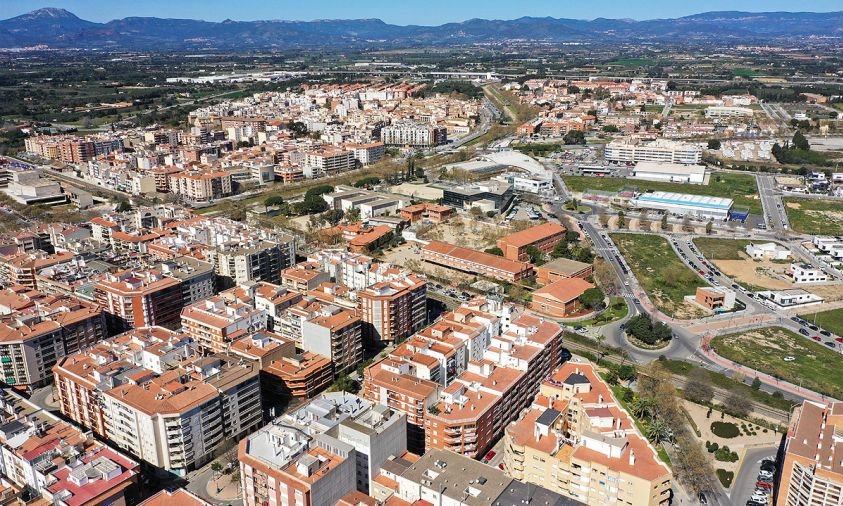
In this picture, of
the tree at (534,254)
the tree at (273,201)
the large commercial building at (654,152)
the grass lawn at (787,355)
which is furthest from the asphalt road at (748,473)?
the large commercial building at (654,152)

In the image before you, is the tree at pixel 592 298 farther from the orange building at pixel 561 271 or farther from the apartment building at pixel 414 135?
the apartment building at pixel 414 135

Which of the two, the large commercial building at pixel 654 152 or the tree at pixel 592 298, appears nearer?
the tree at pixel 592 298

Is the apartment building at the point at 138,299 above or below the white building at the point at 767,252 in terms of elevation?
above

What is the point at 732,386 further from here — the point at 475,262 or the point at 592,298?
the point at 475,262

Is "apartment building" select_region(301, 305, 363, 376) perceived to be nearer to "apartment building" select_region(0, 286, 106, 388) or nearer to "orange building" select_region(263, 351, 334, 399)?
"orange building" select_region(263, 351, 334, 399)

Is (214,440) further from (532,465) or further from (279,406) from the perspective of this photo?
(532,465)
